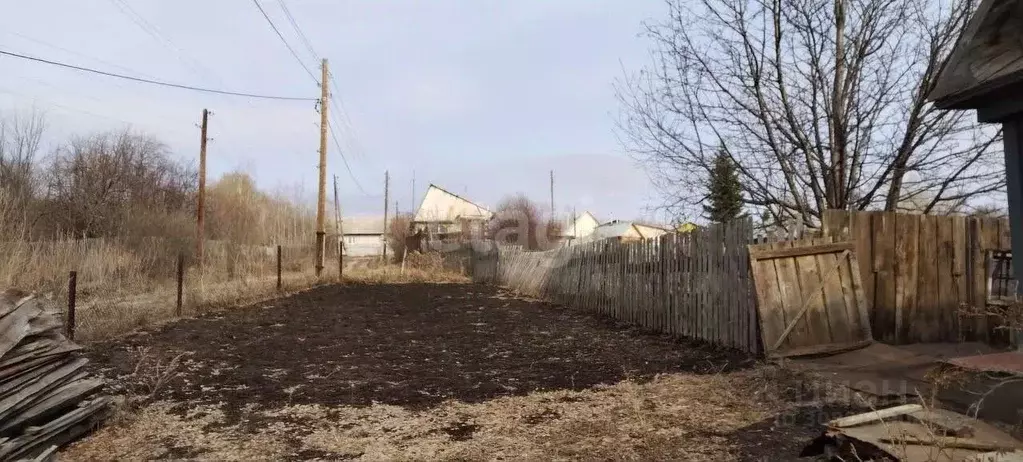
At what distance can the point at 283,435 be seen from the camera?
498 cm

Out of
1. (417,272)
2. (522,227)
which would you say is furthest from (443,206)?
(417,272)

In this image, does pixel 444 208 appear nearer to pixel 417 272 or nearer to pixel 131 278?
pixel 417 272

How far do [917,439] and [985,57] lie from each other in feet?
9.79

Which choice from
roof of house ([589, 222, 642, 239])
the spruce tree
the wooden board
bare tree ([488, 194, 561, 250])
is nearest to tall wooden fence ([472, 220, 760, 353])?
the wooden board

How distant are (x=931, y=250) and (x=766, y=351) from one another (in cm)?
262

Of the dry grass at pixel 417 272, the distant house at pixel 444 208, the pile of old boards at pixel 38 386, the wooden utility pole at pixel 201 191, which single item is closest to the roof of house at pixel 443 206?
the distant house at pixel 444 208

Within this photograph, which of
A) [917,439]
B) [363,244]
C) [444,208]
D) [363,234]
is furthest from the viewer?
[363,234]

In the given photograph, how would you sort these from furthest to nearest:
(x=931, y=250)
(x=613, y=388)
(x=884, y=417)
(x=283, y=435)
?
(x=931, y=250)
(x=613, y=388)
(x=283, y=435)
(x=884, y=417)

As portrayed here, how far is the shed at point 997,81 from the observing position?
4336 mm

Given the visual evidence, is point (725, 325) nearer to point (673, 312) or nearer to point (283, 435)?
point (673, 312)

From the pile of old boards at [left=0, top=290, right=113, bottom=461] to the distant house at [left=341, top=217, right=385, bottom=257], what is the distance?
67.8 m

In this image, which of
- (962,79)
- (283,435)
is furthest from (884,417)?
(283,435)

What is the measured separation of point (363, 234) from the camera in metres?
82.4

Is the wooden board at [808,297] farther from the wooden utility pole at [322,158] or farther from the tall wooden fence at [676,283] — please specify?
the wooden utility pole at [322,158]
